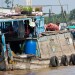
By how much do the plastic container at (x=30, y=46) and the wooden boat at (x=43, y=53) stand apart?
0.06 m

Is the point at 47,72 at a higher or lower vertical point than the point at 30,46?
lower

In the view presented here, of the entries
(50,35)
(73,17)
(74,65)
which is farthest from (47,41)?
(73,17)

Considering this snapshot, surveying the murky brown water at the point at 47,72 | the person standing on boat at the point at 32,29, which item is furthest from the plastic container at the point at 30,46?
the murky brown water at the point at 47,72

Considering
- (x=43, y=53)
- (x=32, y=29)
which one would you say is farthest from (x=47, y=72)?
(x=32, y=29)

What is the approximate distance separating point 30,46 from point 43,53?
102cm

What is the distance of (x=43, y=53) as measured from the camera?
2286 centimetres

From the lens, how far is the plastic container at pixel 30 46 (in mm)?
22297

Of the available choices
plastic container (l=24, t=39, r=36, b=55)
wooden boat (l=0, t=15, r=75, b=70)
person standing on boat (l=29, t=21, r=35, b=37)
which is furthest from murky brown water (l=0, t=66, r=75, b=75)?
person standing on boat (l=29, t=21, r=35, b=37)

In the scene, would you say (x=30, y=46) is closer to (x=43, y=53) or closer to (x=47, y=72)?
(x=43, y=53)

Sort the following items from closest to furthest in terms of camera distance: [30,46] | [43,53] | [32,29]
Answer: [30,46]
[43,53]
[32,29]

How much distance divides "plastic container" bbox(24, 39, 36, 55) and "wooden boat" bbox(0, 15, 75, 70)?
6 cm

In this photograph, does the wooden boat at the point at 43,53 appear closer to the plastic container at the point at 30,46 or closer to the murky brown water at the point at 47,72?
the plastic container at the point at 30,46

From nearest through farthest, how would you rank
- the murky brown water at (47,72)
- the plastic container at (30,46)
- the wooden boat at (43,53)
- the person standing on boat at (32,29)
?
the murky brown water at (47,72) → the wooden boat at (43,53) → the plastic container at (30,46) → the person standing on boat at (32,29)

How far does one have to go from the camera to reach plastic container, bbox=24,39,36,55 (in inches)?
878
